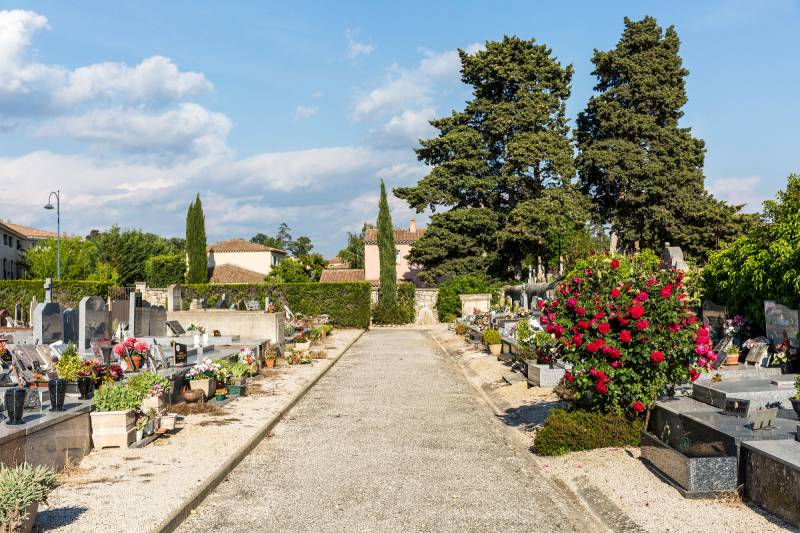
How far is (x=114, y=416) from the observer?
371 inches

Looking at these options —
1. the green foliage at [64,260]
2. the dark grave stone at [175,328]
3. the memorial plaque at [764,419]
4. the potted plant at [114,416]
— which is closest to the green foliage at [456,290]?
the dark grave stone at [175,328]

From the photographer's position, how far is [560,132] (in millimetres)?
43938

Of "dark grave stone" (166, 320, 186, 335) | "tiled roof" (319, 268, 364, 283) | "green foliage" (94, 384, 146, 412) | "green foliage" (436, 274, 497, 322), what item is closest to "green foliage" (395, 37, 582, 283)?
"green foliage" (436, 274, 497, 322)

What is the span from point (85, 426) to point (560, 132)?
39.1 meters

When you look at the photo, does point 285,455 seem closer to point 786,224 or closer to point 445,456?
point 445,456

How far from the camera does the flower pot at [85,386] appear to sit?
9992 millimetres

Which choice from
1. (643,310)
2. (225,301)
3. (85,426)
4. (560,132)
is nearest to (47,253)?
(225,301)

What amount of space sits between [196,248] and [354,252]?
40579 mm

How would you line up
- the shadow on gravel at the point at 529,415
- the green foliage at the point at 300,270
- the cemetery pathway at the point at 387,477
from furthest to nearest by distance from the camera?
the green foliage at the point at 300,270 < the shadow on gravel at the point at 529,415 < the cemetery pathway at the point at 387,477

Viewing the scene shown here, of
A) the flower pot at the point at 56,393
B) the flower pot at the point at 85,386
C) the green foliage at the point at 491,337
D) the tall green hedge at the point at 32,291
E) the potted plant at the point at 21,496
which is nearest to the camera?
the potted plant at the point at 21,496

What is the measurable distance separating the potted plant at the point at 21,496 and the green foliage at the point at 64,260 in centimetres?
6500

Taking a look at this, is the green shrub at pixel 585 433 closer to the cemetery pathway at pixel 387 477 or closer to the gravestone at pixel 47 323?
the cemetery pathway at pixel 387 477

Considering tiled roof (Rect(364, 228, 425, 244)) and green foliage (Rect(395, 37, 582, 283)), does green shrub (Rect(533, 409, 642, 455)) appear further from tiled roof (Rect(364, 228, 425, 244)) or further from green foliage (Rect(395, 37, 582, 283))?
tiled roof (Rect(364, 228, 425, 244))

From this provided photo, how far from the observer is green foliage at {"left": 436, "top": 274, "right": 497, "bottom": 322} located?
141 feet
